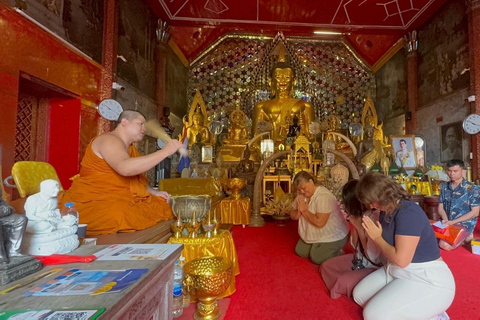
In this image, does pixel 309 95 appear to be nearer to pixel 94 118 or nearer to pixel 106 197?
pixel 94 118

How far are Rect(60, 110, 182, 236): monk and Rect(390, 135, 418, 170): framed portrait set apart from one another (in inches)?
203

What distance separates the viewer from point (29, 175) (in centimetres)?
198

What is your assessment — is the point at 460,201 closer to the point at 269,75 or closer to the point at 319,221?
the point at 319,221

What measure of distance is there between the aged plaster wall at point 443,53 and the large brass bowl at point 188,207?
680 cm

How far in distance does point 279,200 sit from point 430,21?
6.83m

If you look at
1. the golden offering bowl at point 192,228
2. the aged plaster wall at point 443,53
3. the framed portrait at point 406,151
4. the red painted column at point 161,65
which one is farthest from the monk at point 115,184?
the aged plaster wall at point 443,53

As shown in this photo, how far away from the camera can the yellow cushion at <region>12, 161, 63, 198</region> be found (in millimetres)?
1868

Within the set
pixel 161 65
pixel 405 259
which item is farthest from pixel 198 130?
pixel 405 259

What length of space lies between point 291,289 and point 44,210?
1705mm

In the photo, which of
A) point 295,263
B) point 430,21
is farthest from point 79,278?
point 430,21

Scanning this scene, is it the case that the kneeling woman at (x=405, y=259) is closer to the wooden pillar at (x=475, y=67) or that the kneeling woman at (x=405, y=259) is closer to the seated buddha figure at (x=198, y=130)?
the wooden pillar at (x=475, y=67)

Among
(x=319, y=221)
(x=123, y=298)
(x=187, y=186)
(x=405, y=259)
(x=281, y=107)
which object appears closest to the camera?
(x=123, y=298)

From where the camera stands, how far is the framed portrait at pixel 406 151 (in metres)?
5.35

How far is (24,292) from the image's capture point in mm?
670
